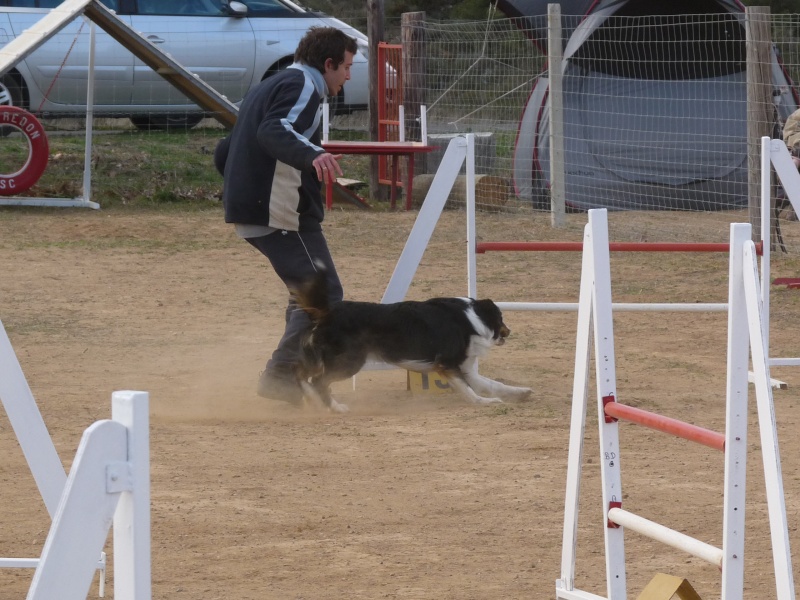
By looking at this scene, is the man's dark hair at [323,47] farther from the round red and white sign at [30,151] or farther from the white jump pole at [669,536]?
the round red and white sign at [30,151]

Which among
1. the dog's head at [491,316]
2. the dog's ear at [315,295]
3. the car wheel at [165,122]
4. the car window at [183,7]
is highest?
the car window at [183,7]

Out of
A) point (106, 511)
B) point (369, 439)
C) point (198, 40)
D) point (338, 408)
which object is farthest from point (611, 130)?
point (106, 511)

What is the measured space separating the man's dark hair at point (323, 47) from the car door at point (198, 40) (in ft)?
27.8

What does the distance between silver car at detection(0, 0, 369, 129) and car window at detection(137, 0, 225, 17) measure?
1 cm

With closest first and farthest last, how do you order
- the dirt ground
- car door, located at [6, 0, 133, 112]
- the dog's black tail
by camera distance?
the dirt ground < the dog's black tail < car door, located at [6, 0, 133, 112]

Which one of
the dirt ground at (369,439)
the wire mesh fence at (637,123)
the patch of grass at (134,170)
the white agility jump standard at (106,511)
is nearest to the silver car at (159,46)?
the patch of grass at (134,170)

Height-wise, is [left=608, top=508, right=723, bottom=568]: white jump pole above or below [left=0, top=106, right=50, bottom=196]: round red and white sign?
below

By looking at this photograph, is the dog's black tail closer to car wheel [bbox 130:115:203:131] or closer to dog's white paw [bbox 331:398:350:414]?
dog's white paw [bbox 331:398:350:414]

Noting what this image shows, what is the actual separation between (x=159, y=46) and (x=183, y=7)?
559 mm

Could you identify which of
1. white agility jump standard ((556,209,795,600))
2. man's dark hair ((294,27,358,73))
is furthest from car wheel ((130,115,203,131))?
white agility jump standard ((556,209,795,600))

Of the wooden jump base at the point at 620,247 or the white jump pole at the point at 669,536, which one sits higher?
the wooden jump base at the point at 620,247

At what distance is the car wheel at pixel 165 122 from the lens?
47.2ft

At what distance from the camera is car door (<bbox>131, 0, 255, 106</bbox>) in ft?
44.8

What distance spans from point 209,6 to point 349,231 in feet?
13.3
